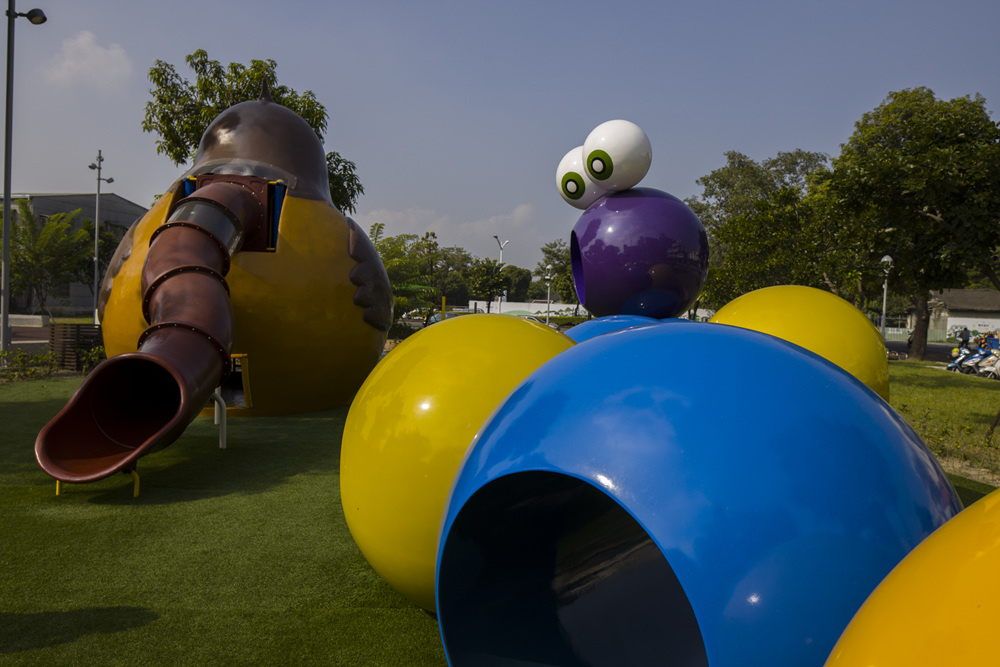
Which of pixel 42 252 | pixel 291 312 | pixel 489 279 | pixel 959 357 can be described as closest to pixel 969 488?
pixel 291 312

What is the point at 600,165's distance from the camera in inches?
297

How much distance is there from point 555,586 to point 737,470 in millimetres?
1571

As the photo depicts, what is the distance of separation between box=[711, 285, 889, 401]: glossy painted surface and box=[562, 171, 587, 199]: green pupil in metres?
2.85

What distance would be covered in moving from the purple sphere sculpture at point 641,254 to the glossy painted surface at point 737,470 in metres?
4.88

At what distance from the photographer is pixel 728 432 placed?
1.96m

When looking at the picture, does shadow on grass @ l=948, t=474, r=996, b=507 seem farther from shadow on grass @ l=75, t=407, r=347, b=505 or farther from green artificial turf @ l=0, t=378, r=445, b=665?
shadow on grass @ l=75, t=407, r=347, b=505

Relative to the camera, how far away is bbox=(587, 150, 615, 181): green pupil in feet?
24.6

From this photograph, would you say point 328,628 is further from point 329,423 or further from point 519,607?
point 329,423

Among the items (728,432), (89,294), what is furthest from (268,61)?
(89,294)

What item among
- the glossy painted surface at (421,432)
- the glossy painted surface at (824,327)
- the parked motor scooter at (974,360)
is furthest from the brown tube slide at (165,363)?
the parked motor scooter at (974,360)

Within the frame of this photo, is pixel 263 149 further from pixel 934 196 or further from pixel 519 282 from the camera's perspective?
pixel 519 282

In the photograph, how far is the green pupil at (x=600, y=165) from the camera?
7.51 meters

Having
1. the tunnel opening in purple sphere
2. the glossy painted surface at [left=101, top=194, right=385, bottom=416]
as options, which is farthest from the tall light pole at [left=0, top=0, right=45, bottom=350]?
the tunnel opening in purple sphere

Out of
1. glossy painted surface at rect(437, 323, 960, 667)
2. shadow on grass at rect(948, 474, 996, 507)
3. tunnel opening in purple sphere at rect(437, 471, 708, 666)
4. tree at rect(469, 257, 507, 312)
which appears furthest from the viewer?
tree at rect(469, 257, 507, 312)
